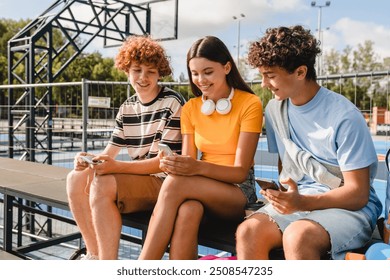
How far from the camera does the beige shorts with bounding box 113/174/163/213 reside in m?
1.93

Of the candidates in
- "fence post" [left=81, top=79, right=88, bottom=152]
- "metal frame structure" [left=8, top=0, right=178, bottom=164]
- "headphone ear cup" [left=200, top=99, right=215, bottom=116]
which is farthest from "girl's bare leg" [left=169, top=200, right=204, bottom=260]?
"metal frame structure" [left=8, top=0, right=178, bottom=164]

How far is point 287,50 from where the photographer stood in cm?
168

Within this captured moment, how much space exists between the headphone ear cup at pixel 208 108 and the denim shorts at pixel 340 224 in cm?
57

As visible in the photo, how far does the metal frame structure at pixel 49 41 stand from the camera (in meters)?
6.66

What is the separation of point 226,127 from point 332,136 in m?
0.50

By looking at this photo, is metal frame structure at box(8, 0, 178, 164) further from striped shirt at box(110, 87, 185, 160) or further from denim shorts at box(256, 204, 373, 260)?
denim shorts at box(256, 204, 373, 260)

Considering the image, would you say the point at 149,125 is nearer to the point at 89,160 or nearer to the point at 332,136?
the point at 89,160

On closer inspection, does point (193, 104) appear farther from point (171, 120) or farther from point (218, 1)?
point (218, 1)

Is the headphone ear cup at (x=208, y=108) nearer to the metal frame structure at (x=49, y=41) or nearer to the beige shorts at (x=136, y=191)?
the beige shorts at (x=136, y=191)

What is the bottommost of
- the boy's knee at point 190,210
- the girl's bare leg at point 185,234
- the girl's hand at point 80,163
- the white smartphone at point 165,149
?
the girl's bare leg at point 185,234

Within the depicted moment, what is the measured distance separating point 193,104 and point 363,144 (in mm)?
833

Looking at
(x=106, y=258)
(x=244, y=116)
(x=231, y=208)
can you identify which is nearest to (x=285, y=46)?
(x=244, y=116)

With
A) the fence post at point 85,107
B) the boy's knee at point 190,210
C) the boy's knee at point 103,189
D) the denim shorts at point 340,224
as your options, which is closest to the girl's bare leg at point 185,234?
the boy's knee at point 190,210

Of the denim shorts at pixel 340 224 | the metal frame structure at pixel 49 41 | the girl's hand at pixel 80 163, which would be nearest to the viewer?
the denim shorts at pixel 340 224
